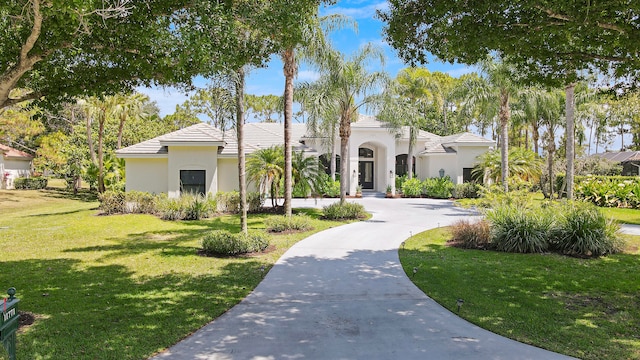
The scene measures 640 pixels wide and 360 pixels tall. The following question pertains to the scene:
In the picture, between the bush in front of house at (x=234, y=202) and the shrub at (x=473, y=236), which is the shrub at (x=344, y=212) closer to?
the bush in front of house at (x=234, y=202)

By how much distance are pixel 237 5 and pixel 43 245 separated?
11067 mm

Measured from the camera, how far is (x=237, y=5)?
7.60 metres

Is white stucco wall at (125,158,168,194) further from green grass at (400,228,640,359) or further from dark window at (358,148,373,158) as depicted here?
dark window at (358,148,373,158)

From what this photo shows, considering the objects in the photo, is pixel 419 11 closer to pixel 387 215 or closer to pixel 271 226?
pixel 271 226

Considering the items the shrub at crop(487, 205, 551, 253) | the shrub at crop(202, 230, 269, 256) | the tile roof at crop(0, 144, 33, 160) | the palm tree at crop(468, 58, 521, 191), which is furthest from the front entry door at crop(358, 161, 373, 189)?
the tile roof at crop(0, 144, 33, 160)

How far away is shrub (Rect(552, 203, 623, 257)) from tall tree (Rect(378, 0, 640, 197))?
14.1 ft

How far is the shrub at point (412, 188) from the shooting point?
28.8 meters

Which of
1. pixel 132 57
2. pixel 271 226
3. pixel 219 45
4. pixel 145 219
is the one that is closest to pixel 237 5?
pixel 219 45

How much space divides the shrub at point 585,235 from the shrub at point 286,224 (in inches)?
330

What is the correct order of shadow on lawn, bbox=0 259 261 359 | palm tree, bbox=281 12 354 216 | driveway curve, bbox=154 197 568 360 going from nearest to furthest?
driveway curve, bbox=154 197 568 360 < shadow on lawn, bbox=0 259 261 359 < palm tree, bbox=281 12 354 216

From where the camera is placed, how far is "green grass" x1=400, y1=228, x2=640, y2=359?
570 centimetres

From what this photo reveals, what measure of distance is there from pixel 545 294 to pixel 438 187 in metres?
21.2

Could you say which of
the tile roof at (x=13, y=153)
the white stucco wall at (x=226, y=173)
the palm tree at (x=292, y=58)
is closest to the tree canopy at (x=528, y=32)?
the palm tree at (x=292, y=58)

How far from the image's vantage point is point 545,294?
7.81 metres
